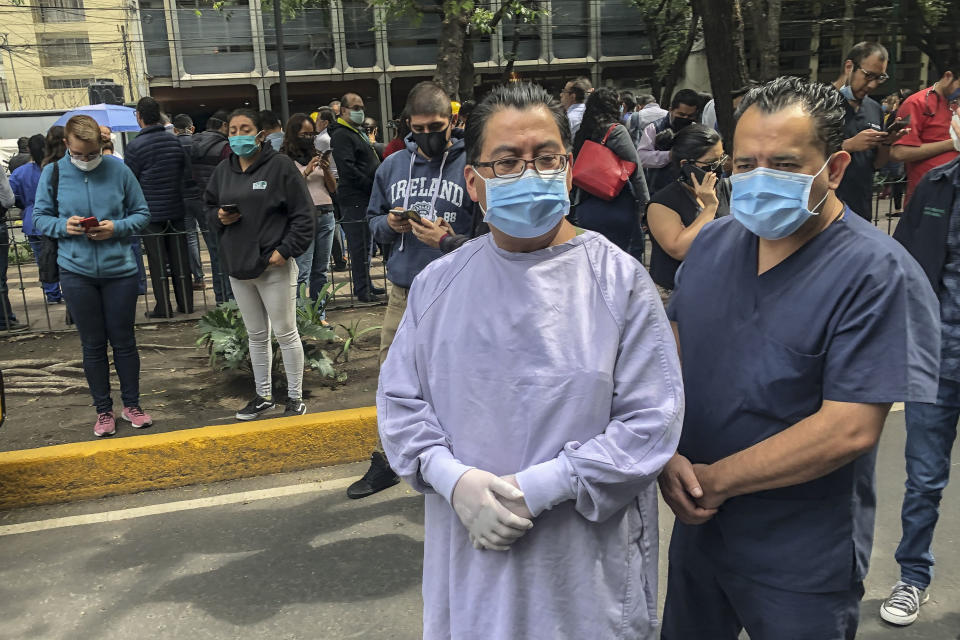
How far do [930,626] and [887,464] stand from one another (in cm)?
159

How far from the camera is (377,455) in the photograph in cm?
454

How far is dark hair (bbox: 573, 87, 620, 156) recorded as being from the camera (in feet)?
17.7

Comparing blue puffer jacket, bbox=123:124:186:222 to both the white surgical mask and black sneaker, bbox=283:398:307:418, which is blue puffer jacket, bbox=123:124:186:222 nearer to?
the white surgical mask

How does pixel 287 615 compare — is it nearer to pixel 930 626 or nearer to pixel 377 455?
pixel 377 455

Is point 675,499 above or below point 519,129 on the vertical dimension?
below

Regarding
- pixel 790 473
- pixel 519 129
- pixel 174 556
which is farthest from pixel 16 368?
pixel 790 473

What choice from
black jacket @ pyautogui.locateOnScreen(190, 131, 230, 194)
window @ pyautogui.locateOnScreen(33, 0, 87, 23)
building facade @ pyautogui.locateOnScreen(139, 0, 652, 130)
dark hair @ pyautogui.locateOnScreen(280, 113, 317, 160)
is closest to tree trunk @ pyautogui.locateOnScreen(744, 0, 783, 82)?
dark hair @ pyautogui.locateOnScreen(280, 113, 317, 160)

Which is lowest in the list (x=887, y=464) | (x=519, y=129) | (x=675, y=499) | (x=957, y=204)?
(x=887, y=464)

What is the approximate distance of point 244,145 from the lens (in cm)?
516

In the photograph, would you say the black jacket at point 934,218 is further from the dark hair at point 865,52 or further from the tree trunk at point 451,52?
the tree trunk at point 451,52

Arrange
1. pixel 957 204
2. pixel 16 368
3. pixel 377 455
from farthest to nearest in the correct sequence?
pixel 16 368
pixel 377 455
pixel 957 204

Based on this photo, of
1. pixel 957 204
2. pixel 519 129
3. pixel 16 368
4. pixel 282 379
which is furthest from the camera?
Result: pixel 16 368

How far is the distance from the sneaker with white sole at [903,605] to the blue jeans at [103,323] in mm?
4355

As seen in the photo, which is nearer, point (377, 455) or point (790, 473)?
point (790, 473)
